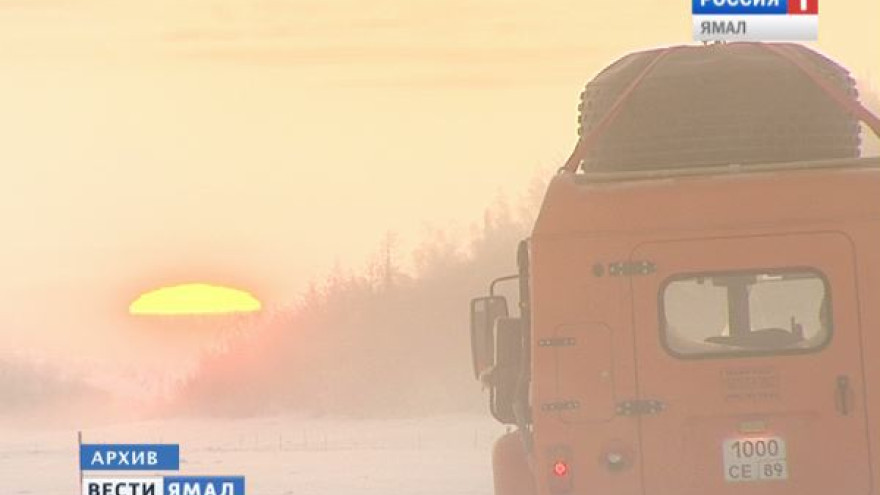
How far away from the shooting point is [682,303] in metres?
11.2

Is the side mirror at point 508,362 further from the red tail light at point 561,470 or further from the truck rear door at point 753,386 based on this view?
the truck rear door at point 753,386

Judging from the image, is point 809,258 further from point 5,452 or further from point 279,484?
point 5,452

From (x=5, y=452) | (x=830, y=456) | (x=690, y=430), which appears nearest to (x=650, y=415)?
(x=690, y=430)

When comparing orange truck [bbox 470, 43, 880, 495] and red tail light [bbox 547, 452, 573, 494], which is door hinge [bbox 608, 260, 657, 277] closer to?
orange truck [bbox 470, 43, 880, 495]

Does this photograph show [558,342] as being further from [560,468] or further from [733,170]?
[733,170]

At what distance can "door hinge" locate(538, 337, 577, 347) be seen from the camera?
10.9 metres

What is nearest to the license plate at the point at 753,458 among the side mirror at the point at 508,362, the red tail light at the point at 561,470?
the red tail light at the point at 561,470

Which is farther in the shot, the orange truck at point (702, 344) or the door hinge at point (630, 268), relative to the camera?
A: the door hinge at point (630, 268)

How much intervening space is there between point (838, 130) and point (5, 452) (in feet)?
117

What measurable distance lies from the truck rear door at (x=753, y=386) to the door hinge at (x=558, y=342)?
35 cm

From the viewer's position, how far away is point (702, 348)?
10953 mm

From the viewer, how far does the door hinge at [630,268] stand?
35.7 ft

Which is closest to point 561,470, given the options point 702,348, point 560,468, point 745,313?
point 560,468

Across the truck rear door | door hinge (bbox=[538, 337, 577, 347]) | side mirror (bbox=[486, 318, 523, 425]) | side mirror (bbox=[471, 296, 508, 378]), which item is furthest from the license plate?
side mirror (bbox=[471, 296, 508, 378])
